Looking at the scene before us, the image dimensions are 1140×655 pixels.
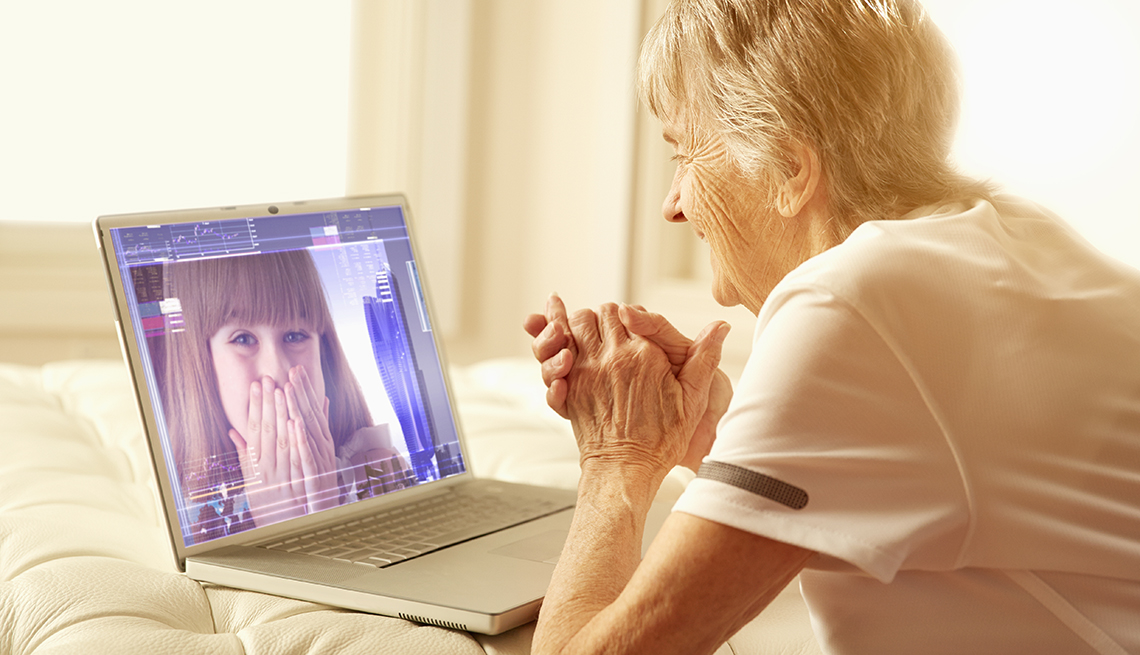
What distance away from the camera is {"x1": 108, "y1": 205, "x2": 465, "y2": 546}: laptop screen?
953 millimetres

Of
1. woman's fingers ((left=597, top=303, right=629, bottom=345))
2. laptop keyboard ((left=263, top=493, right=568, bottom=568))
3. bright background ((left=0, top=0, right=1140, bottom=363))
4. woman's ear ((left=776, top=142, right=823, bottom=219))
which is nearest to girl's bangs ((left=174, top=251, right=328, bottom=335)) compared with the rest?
laptop keyboard ((left=263, top=493, right=568, bottom=568))

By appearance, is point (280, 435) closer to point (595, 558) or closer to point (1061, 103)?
point (595, 558)

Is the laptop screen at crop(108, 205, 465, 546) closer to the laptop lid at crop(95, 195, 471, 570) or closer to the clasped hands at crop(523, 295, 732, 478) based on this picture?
the laptop lid at crop(95, 195, 471, 570)

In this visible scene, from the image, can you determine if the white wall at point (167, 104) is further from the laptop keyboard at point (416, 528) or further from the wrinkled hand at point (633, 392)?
the wrinkled hand at point (633, 392)

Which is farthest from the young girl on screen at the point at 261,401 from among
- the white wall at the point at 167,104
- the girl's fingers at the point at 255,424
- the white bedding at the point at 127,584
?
the white wall at the point at 167,104

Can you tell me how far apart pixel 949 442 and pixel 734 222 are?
14.6 inches

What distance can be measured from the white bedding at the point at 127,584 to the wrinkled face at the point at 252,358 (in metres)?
0.18

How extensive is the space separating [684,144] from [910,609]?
0.51 metres

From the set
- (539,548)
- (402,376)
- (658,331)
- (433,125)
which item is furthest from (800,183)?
(433,125)

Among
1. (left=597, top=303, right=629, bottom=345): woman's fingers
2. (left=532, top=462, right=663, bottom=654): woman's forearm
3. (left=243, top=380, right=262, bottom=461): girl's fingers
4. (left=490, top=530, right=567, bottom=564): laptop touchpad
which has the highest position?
(left=597, top=303, right=629, bottom=345): woman's fingers

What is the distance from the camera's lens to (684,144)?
995 millimetres

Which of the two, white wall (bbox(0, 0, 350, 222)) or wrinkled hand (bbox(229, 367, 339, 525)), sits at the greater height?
white wall (bbox(0, 0, 350, 222))

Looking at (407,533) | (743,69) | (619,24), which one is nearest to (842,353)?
(743,69)

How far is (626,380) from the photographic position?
0.97 meters
